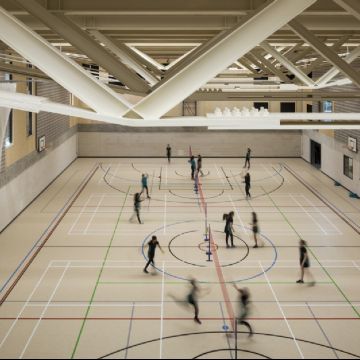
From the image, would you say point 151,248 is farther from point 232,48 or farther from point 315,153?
point 315,153

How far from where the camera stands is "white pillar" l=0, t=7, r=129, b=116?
12.3ft

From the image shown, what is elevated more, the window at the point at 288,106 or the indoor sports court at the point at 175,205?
the window at the point at 288,106

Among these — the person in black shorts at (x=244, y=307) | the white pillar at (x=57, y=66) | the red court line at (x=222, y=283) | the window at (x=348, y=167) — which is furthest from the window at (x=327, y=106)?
the white pillar at (x=57, y=66)

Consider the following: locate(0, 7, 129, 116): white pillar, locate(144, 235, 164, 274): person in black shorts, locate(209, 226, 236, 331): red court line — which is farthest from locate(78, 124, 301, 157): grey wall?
locate(0, 7, 129, 116): white pillar

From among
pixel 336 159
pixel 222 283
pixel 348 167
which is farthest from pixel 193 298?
pixel 336 159

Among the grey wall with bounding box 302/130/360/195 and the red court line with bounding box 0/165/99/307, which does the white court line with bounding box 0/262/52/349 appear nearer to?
the red court line with bounding box 0/165/99/307

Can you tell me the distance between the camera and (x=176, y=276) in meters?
14.7

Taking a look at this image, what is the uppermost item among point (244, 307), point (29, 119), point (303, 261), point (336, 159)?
point (29, 119)

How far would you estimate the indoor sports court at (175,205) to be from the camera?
4.79 m

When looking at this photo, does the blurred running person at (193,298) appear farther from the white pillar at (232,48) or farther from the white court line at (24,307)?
the white pillar at (232,48)

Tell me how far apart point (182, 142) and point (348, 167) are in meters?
14.4

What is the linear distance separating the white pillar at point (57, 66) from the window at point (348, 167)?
24.5 metres

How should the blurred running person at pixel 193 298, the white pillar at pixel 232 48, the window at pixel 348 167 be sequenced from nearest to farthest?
1. the white pillar at pixel 232 48
2. the blurred running person at pixel 193 298
3. the window at pixel 348 167

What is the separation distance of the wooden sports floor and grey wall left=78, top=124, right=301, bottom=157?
11980 mm
